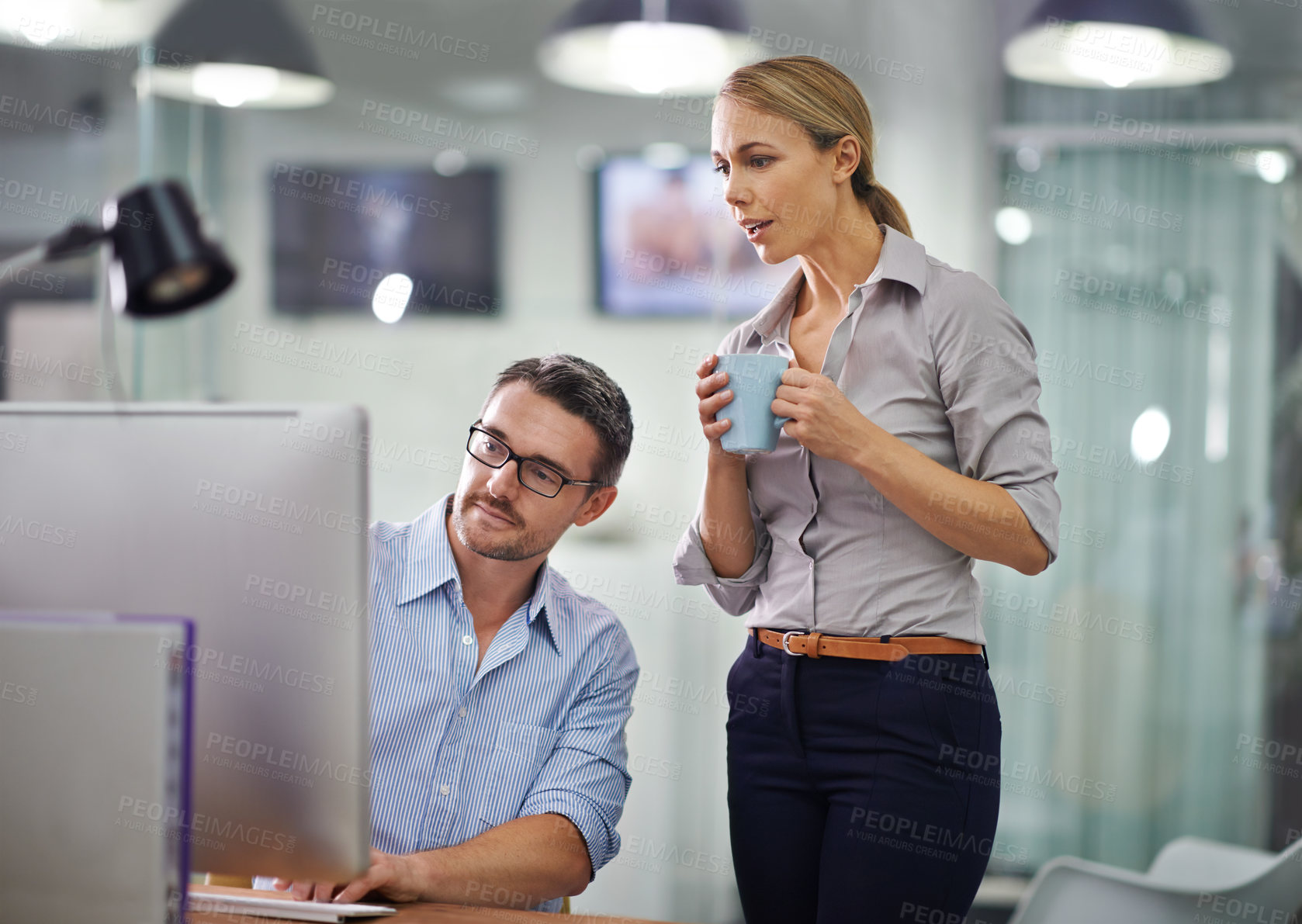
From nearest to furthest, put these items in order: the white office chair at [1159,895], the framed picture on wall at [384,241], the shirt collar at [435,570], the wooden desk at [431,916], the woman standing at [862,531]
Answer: the wooden desk at [431,916]
the woman standing at [862,531]
the shirt collar at [435,570]
the white office chair at [1159,895]
the framed picture on wall at [384,241]

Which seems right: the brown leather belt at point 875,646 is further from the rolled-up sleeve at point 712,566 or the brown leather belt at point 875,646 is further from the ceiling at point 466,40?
the ceiling at point 466,40

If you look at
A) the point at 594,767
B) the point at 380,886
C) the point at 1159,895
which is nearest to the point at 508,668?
the point at 594,767

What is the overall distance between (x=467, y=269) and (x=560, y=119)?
0.44 meters

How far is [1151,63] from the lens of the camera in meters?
2.66

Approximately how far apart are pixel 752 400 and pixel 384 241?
1792mm

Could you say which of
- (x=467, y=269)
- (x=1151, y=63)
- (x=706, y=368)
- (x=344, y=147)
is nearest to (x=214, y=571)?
(x=706, y=368)

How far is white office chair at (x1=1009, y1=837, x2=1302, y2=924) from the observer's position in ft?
6.46

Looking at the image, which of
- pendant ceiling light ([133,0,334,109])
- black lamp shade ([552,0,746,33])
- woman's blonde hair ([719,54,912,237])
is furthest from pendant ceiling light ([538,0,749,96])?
woman's blonde hair ([719,54,912,237])

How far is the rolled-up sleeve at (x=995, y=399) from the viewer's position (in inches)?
50.6

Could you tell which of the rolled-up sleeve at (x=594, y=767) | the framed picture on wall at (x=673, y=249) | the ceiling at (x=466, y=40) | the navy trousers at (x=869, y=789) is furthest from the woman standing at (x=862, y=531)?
the ceiling at (x=466, y=40)

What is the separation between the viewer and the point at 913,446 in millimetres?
1346

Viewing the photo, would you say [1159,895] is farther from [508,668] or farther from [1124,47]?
[1124,47]

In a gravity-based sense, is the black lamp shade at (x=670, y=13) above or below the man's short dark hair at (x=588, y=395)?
above

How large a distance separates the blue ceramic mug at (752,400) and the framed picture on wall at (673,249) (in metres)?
1.43
